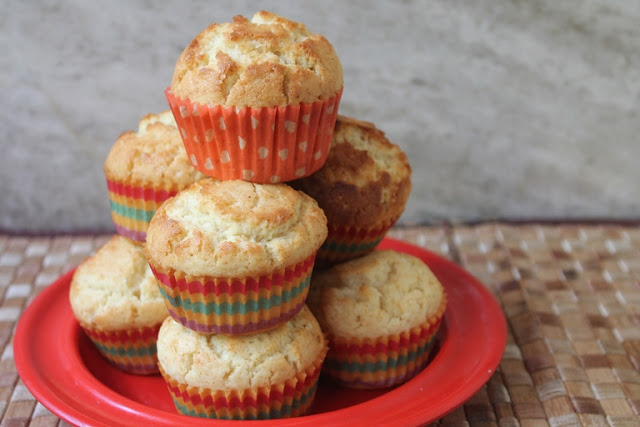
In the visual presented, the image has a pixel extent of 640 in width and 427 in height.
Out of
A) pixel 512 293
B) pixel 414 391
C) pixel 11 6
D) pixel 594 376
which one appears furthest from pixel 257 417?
pixel 11 6

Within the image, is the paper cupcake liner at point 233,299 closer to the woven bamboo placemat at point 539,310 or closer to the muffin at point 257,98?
the muffin at point 257,98

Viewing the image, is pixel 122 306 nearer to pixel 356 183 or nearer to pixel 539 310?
pixel 356 183

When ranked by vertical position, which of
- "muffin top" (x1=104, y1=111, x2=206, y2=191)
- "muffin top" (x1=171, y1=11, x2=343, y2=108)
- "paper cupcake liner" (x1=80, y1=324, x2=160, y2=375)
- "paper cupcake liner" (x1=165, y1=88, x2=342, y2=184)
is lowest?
"paper cupcake liner" (x1=80, y1=324, x2=160, y2=375)

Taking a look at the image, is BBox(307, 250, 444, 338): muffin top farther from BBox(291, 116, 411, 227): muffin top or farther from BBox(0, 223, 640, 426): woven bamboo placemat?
BBox(0, 223, 640, 426): woven bamboo placemat

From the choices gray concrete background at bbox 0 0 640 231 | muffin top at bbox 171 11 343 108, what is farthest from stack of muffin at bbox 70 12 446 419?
gray concrete background at bbox 0 0 640 231

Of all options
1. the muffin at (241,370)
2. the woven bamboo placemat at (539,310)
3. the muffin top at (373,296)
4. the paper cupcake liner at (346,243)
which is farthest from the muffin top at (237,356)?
the woven bamboo placemat at (539,310)
